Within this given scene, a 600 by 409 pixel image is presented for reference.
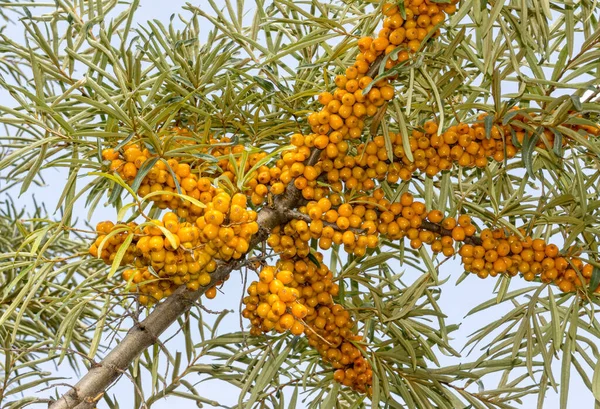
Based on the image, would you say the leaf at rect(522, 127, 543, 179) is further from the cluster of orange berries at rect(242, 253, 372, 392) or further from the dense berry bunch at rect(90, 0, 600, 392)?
the cluster of orange berries at rect(242, 253, 372, 392)

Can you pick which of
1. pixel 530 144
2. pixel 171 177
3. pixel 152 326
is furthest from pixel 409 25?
pixel 152 326

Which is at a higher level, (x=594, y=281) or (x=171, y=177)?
(x=171, y=177)

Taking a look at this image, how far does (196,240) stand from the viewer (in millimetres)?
1045

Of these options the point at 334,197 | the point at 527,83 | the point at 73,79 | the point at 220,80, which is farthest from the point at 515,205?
the point at 73,79

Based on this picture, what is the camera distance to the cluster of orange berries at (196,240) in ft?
3.33

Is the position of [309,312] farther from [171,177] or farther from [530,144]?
[530,144]

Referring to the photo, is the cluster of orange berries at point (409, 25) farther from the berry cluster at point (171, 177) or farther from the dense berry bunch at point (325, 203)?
the berry cluster at point (171, 177)

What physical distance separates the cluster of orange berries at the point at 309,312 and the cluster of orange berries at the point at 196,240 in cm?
8

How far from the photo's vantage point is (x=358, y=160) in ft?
3.61

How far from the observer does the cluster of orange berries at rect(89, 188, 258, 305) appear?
1014mm

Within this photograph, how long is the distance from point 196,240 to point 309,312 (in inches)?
10.1

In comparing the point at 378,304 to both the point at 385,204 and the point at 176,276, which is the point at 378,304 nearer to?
the point at 385,204

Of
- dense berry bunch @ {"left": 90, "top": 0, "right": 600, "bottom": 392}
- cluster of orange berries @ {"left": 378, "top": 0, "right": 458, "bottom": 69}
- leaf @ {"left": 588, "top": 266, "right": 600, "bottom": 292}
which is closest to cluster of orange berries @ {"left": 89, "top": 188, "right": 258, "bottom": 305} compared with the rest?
dense berry bunch @ {"left": 90, "top": 0, "right": 600, "bottom": 392}

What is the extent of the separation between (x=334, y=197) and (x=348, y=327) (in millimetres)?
248
